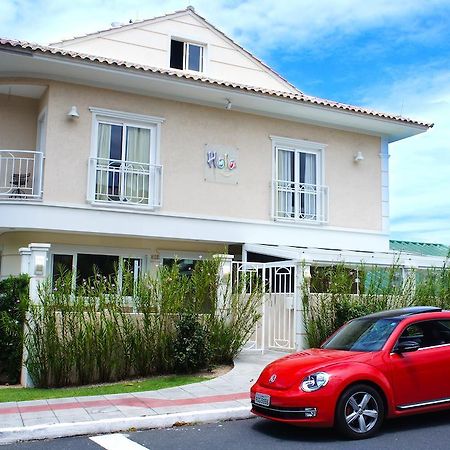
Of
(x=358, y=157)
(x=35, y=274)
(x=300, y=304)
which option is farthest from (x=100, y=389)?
(x=358, y=157)

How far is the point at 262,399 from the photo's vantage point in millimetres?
7445

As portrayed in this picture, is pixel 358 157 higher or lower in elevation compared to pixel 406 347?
higher

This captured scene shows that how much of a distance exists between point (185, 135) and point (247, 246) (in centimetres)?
334

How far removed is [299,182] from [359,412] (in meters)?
10.4

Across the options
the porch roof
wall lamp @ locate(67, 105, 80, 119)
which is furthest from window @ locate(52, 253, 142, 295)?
wall lamp @ locate(67, 105, 80, 119)

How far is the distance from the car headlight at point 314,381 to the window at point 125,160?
8.54 meters

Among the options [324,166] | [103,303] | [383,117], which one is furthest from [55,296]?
[383,117]

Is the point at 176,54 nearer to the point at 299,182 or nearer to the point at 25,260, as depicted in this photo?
the point at 299,182

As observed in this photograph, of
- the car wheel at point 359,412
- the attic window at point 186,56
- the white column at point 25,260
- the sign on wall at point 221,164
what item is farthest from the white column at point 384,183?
the car wheel at point 359,412

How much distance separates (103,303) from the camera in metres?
11.2

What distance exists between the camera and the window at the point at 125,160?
47.9 feet

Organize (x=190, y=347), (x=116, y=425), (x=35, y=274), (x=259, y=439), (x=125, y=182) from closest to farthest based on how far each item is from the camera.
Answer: (x=259, y=439) → (x=116, y=425) → (x=35, y=274) → (x=190, y=347) → (x=125, y=182)

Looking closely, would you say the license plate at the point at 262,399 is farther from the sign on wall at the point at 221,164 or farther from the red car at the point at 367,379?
the sign on wall at the point at 221,164

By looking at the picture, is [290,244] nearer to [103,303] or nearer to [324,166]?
[324,166]
